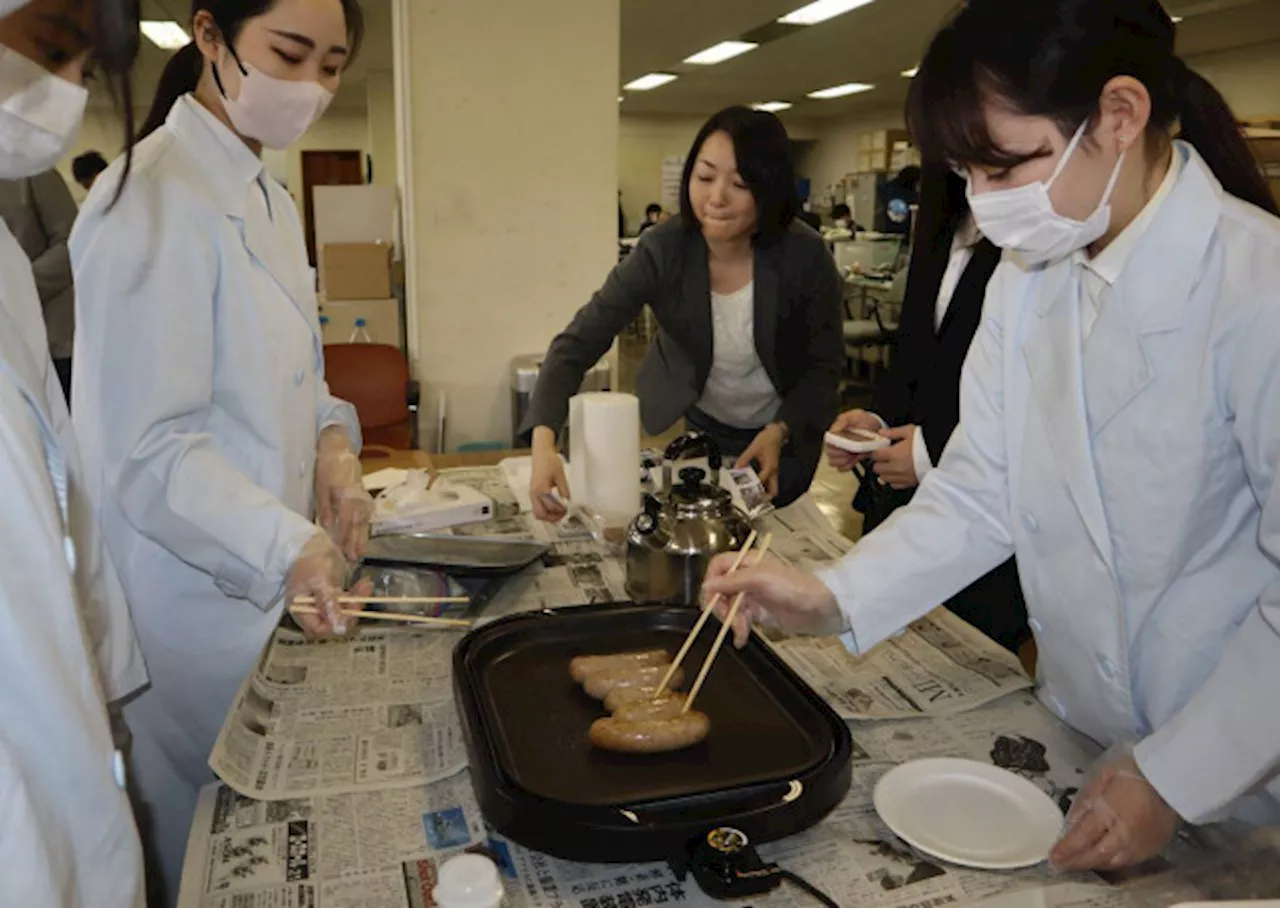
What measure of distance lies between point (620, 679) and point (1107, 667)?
581mm

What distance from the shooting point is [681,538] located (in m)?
1.56

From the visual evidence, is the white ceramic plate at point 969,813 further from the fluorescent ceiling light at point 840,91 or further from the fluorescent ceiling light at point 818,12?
the fluorescent ceiling light at point 840,91

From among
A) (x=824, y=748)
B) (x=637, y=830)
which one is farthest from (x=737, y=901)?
(x=824, y=748)

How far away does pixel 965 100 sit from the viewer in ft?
3.66

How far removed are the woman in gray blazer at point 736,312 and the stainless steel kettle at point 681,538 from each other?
0.60 metres

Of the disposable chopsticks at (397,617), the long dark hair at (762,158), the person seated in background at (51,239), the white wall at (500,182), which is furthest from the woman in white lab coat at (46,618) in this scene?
the white wall at (500,182)

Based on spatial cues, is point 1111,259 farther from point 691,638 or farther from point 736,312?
point 736,312

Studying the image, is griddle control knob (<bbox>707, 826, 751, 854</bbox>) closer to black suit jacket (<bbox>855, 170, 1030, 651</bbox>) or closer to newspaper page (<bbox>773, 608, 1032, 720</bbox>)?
newspaper page (<bbox>773, 608, 1032, 720</bbox>)

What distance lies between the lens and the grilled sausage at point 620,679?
46.9 inches

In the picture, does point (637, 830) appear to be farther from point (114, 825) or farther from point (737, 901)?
point (114, 825)

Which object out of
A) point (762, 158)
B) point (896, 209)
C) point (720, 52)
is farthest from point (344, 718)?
point (896, 209)

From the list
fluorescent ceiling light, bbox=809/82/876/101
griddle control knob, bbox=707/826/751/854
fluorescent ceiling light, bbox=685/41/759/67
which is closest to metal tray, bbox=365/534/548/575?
griddle control knob, bbox=707/826/751/854

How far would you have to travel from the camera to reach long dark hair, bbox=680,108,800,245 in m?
2.26

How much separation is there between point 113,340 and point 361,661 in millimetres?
574
